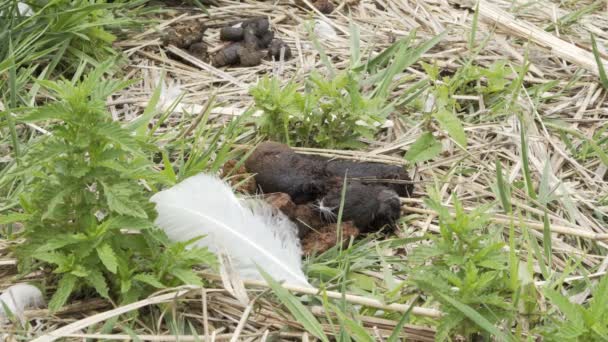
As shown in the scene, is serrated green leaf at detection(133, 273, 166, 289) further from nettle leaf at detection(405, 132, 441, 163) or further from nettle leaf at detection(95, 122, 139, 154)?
nettle leaf at detection(405, 132, 441, 163)

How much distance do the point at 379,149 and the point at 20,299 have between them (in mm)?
1525

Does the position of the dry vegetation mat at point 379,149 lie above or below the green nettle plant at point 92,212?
below

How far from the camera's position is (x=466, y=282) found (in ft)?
6.85

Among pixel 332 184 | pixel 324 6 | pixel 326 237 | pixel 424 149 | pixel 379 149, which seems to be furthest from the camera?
pixel 324 6

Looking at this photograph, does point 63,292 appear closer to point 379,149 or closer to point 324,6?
point 379,149

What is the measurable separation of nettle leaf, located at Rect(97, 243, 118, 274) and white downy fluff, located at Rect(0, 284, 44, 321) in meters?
0.27

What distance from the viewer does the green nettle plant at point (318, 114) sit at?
3146 mm

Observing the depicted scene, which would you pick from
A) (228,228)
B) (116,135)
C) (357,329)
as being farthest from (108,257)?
(357,329)

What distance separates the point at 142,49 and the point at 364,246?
70.7 inches

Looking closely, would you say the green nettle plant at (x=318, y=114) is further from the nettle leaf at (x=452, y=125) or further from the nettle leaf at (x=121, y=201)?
the nettle leaf at (x=121, y=201)

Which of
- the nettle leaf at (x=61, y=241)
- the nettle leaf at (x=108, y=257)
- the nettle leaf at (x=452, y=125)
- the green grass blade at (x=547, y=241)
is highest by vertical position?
the nettle leaf at (x=61, y=241)

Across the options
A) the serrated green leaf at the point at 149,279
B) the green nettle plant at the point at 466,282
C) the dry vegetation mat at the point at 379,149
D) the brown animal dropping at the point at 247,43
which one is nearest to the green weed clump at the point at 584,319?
the dry vegetation mat at the point at 379,149

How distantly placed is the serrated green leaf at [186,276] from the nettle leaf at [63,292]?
0.27 m

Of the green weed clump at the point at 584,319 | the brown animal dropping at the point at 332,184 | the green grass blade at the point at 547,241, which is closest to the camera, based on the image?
the green weed clump at the point at 584,319
